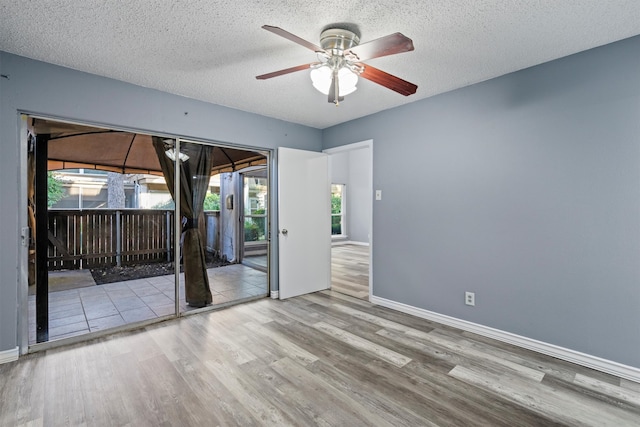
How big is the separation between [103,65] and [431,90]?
10.4 ft

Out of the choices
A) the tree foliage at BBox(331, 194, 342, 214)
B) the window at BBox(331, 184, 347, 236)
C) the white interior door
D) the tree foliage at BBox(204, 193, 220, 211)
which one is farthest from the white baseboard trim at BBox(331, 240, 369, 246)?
the tree foliage at BBox(204, 193, 220, 211)

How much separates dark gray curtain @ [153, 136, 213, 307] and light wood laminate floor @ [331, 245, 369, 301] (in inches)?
76.4

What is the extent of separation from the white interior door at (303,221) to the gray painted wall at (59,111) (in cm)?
102

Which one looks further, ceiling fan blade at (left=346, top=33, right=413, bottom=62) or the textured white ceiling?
the textured white ceiling

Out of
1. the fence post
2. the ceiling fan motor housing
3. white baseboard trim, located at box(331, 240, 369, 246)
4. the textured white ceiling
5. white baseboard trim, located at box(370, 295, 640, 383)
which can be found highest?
the textured white ceiling

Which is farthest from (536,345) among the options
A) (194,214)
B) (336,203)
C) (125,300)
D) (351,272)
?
(336,203)

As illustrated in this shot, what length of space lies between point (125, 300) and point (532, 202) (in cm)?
476

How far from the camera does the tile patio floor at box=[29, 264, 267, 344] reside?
3000 mm

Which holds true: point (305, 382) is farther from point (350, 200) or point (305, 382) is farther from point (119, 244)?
point (350, 200)

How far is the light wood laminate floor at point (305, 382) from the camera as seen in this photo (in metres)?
1.73

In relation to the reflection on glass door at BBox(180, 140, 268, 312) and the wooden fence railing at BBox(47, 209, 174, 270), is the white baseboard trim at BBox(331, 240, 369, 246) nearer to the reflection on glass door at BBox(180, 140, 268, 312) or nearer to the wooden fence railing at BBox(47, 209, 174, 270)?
the reflection on glass door at BBox(180, 140, 268, 312)

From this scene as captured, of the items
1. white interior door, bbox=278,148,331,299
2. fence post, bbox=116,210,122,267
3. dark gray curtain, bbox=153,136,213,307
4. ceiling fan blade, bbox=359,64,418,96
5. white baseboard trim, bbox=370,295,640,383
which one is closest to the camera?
ceiling fan blade, bbox=359,64,418,96

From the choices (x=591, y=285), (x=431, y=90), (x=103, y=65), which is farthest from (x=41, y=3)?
(x=591, y=285)

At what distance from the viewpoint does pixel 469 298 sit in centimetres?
298
